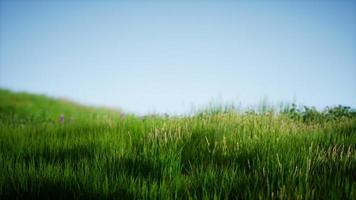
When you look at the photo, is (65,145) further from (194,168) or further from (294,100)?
(294,100)

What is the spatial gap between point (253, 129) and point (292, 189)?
1.87 meters

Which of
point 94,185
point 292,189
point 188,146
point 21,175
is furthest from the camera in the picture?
point 188,146

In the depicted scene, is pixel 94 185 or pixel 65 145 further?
pixel 65 145

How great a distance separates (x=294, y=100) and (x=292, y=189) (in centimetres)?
476

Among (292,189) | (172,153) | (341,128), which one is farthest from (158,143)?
(341,128)

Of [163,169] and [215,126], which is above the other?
[215,126]

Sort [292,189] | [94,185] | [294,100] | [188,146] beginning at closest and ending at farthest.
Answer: [292,189], [94,185], [188,146], [294,100]

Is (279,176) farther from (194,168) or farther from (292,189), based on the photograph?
(194,168)

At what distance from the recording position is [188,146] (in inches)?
165

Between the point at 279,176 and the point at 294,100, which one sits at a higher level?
the point at 294,100

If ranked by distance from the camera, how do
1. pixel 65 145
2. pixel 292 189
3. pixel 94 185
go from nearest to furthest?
pixel 292 189, pixel 94 185, pixel 65 145

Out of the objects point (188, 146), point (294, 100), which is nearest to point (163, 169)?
point (188, 146)

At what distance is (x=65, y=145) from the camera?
4656 mm

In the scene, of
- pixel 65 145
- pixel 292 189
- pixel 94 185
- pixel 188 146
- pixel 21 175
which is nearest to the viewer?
pixel 292 189
